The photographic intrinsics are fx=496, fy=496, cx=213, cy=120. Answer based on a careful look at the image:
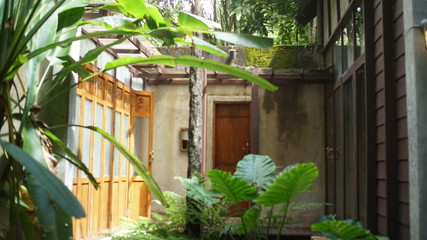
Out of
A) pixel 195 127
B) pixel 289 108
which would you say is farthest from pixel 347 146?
pixel 289 108

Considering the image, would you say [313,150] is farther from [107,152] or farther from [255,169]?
[255,169]

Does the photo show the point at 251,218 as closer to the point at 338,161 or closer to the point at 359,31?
the point at 359,31

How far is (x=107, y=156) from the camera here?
667 cm

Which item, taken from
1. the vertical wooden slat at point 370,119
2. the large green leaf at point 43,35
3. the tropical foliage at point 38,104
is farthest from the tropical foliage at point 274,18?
the large green leaf at point 43,35

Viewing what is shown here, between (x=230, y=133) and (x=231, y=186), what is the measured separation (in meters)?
5.07

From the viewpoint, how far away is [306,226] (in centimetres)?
735

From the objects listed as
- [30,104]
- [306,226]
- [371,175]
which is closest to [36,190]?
[30,104]

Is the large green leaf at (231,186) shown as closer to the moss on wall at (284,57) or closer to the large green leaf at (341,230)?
Result: the large green leaf at (341,230)

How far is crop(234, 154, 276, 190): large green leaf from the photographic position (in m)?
3.85

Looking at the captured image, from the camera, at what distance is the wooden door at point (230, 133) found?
8406 mm

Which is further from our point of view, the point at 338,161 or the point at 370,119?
the point at 338,161

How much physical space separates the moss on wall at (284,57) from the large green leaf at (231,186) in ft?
16.5

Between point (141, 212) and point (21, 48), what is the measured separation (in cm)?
572

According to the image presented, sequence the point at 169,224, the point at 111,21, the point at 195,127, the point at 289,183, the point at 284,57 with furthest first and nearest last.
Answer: the point at 284,57, the point at 195,127, the point at 169,224, the point at 111,21, the point at 289,183
